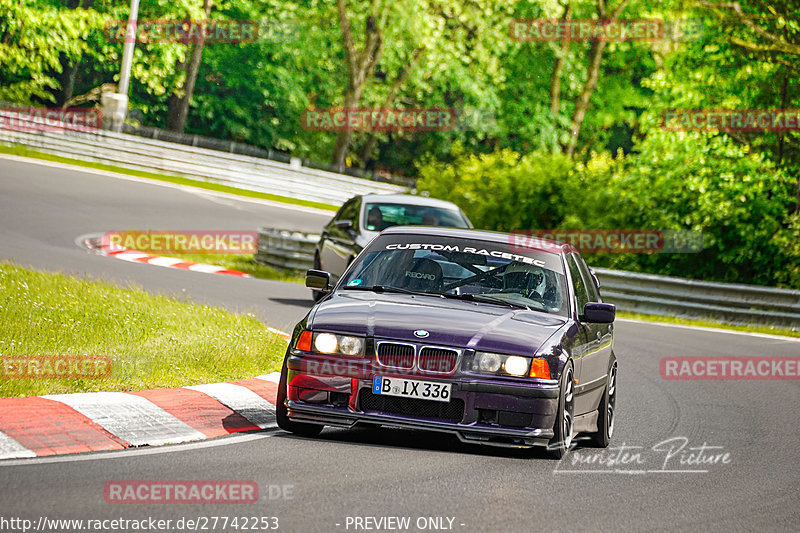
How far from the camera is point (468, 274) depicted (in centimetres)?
891

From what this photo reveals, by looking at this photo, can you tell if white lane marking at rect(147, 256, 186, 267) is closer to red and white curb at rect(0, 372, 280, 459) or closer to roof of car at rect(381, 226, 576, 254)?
red and white curb at rect(0, 372, 280, 459)

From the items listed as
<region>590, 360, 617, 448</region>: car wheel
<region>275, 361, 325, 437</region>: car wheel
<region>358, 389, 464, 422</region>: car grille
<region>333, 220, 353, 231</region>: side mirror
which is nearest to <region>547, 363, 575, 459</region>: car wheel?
<region>358, 389, 464, 422</region>: car grille

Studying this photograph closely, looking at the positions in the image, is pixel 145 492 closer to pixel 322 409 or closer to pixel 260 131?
pixel 322 409

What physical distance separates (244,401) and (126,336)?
7.35ft

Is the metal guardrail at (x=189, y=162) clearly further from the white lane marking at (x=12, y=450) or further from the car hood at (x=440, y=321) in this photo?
the white lane marking at (x=12, y=450)

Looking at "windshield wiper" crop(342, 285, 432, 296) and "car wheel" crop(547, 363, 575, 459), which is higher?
"windshield wiper" crop(342, 285, 432, 296)

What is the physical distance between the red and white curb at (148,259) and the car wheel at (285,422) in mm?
13432

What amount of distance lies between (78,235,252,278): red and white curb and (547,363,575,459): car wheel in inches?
551

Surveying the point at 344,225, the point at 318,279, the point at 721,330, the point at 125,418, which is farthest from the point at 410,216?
the point at 125,418

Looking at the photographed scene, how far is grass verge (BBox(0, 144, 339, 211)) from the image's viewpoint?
1324 inches

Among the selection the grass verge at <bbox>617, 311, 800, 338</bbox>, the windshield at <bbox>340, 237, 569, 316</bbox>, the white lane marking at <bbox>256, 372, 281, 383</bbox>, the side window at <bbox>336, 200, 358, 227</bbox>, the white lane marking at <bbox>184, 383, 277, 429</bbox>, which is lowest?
the grass verge at <bbox>617, 311, 800, 338</bbox>

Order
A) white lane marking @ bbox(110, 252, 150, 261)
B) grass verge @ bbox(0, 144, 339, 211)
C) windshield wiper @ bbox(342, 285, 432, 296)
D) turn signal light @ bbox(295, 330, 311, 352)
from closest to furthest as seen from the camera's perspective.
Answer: turn signal light @ bbox(295, 330, 311, 352), windshield wiper @ bbox(342, 285, 432, 296), white lane marking @ bbox(110, 252, 150, 261), grass verge @ bbox(0, 144, 339, 211)

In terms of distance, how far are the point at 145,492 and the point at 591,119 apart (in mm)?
54518

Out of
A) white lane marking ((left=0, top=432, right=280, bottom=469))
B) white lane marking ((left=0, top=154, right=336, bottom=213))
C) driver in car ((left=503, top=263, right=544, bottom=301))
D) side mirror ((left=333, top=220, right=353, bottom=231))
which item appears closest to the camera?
white lane marking ((left=0, top=432, right=280, bottom=469))
